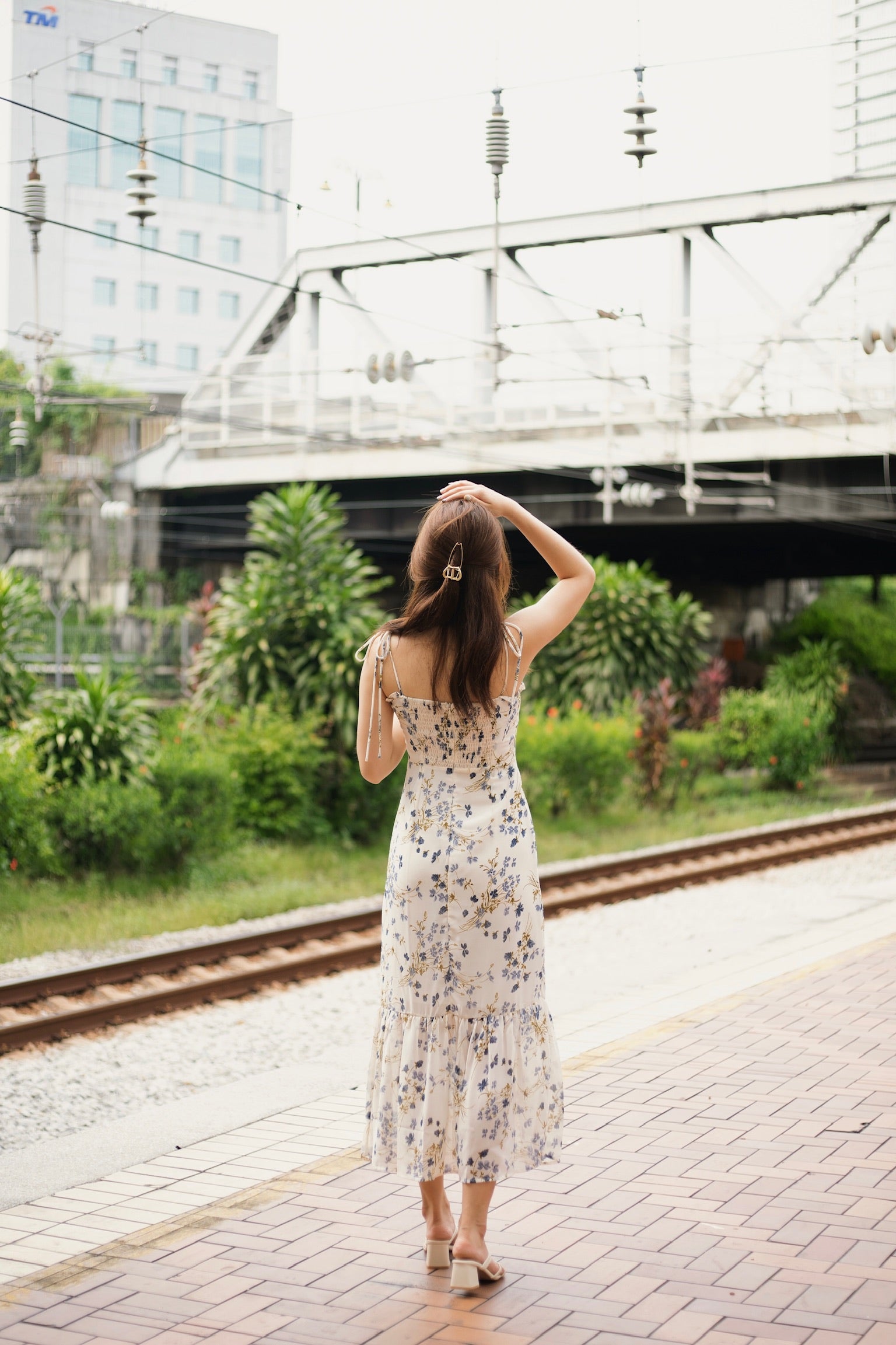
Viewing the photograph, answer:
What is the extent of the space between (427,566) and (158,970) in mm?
6105

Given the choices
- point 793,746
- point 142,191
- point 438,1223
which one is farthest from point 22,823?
point 793,746

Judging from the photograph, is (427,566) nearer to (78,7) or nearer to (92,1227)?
(92,1227)

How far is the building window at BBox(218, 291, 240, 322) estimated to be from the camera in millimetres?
73188

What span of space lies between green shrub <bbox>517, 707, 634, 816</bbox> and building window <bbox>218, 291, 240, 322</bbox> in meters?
57.9

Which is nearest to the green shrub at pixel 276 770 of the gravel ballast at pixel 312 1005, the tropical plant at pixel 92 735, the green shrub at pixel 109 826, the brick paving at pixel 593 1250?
the tropical plant at pixel 92 735

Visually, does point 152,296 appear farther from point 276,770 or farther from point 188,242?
point 276,770

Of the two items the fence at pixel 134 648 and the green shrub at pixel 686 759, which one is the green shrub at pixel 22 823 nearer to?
the green shrub at pixel 686 759

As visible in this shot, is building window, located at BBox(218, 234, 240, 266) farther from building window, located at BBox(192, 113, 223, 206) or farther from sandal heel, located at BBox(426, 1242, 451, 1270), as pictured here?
sandal heel, located at BBox(426, 1242, 451, 1270)

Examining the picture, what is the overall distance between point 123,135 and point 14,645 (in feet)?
170

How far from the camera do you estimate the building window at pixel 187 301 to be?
71.2 metres

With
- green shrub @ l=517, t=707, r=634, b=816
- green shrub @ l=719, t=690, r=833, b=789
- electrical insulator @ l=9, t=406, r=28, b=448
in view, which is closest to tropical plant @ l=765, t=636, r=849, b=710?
green shrub @ l=719, t=690, r=833, b=789

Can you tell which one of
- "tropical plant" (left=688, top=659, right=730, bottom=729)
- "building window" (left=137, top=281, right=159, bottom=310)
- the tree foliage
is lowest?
"tropical plant" (left=688, top=659, right=730, bottom=729)

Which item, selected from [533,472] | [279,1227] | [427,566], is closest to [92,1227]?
[279,1227]

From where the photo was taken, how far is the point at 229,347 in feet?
131
